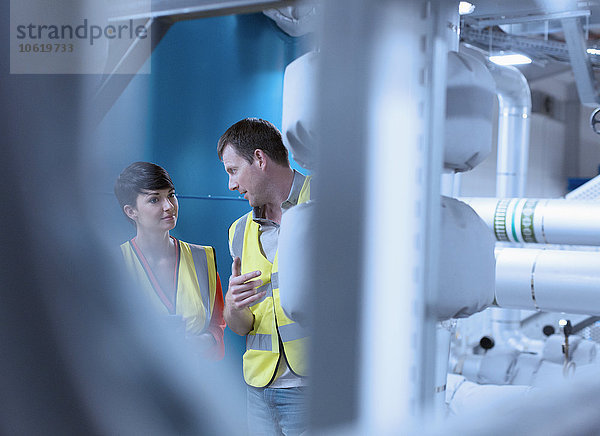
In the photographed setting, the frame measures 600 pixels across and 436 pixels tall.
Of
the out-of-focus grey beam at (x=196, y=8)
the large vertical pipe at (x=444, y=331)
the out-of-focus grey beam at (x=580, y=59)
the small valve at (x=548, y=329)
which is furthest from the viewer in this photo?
the small valve at (x=548, y=329)

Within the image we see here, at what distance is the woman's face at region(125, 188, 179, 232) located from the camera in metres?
1.38

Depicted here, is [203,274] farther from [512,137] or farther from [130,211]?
[512,137]

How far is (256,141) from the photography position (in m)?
1.13

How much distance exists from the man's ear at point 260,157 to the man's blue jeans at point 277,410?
39 cm

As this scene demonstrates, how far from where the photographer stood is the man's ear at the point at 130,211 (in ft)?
4.45

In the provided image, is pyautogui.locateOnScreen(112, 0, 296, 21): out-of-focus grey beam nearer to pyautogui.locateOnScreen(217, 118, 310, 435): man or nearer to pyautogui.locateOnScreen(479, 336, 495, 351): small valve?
pyautogui.locateOnScreen(217, 118, 310, 435): man

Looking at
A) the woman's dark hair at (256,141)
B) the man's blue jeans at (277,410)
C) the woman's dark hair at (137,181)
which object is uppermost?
the woman's dark hair at (256,141)

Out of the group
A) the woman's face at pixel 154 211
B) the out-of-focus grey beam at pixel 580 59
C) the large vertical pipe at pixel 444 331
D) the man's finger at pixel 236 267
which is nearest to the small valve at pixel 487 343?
the out-of-focus grey beam at pixel 580 59

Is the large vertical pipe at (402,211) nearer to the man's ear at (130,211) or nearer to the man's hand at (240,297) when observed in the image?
the man's hand at (240,297)

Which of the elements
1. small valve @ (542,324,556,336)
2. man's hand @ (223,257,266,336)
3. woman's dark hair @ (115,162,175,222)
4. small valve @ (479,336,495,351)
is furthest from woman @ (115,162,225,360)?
small valve @ (542,324,556,336)

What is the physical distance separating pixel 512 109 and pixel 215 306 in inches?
102

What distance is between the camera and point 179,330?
135 cm

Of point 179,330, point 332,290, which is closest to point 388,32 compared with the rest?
point 332,290

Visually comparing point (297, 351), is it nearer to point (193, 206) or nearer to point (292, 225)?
point (292, 225)
